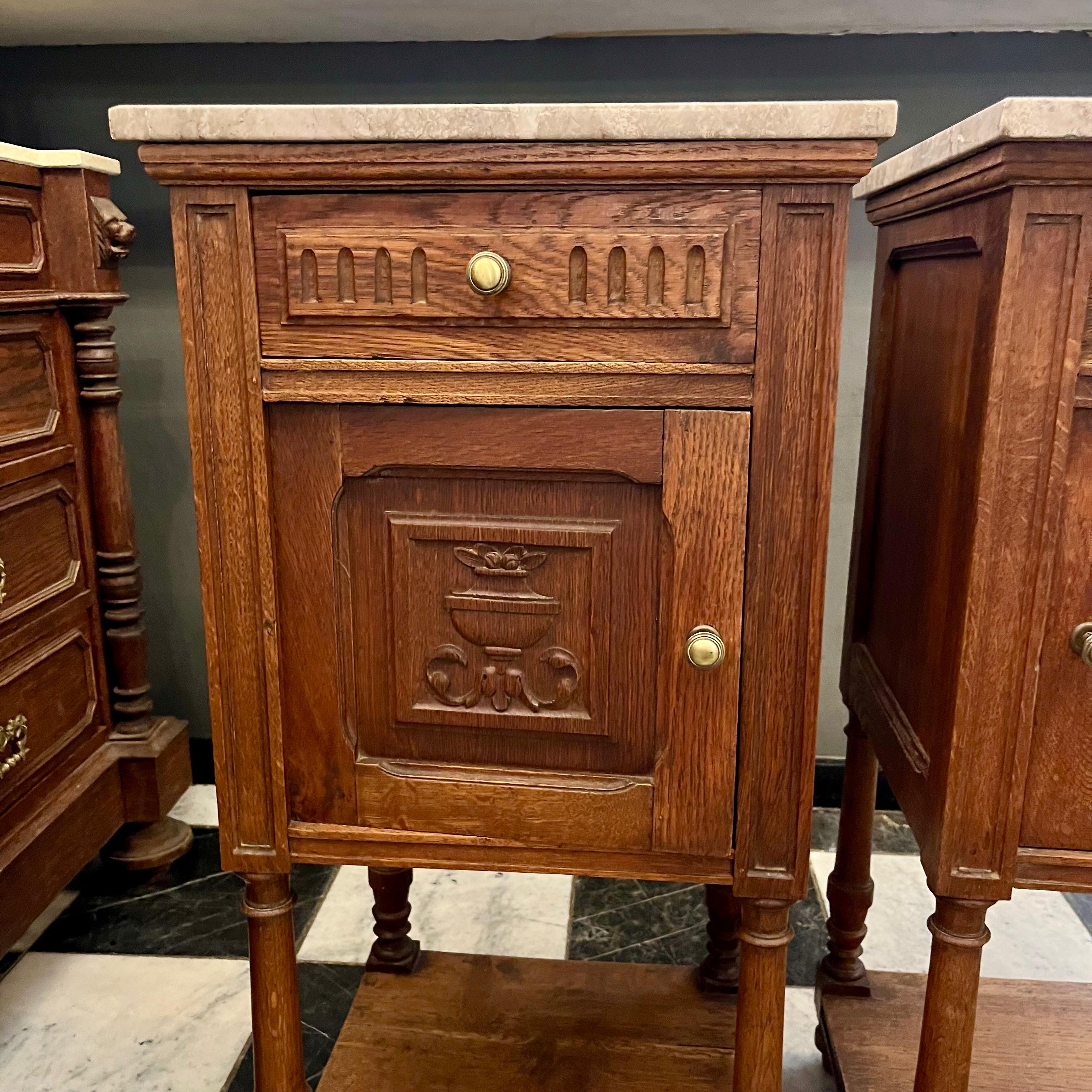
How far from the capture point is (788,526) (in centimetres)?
73

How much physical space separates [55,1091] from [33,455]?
698mm

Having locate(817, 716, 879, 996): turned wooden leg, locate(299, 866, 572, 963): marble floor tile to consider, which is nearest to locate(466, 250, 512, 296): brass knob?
locate(817, 716, 879, 996): turned wooden leg

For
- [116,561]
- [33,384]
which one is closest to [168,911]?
[116,561]

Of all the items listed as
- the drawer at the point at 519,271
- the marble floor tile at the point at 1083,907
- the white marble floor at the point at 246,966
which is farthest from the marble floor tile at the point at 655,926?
the drawer at the point at 519,271

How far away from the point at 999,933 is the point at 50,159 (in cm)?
154

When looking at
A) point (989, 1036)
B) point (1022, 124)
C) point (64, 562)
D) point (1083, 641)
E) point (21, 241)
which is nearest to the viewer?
point (1022, 124)

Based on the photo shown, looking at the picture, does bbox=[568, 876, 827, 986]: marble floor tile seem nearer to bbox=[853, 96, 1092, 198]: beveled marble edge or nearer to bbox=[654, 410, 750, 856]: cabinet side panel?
bbox=[654, 410, 750, 856]: cabinet side panel

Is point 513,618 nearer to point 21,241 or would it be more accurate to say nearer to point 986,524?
point 986,524

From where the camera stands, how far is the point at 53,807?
4.05ft

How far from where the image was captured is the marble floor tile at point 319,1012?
3.67ft

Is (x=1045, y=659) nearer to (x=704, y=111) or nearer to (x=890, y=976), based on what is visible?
(x=704, y=111)

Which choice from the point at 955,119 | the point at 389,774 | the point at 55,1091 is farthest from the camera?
the point at 955,119

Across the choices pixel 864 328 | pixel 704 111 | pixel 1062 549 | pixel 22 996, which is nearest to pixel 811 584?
pixel 1062 549

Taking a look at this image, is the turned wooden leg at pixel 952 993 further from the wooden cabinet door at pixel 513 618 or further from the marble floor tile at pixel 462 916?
the marble floor tile at pixel 462 916
